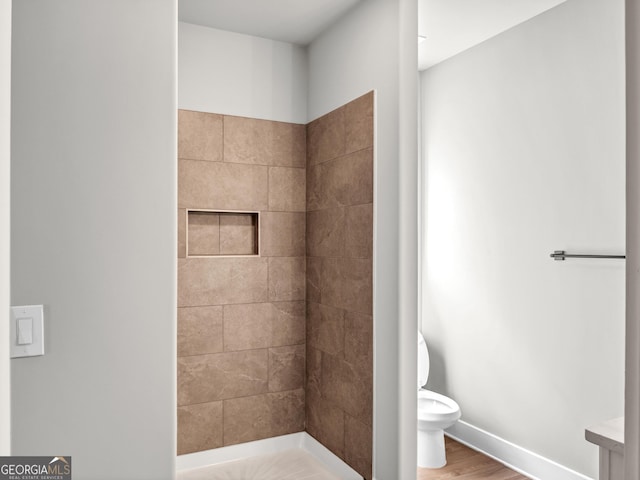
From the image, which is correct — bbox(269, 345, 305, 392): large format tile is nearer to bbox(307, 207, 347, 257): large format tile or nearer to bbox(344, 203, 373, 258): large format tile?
bbox(307, 207, 347, 257): large format tile

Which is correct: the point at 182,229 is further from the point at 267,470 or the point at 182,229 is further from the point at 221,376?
the point at 267,470

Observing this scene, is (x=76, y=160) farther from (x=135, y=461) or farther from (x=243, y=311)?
(x=243, y=311)

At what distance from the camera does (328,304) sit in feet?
8.89

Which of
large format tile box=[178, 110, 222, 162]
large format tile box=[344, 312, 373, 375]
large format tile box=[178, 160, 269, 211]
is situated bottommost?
large format tile box=[344, 312, 373, 375]

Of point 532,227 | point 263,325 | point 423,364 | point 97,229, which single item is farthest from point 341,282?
point 97,229

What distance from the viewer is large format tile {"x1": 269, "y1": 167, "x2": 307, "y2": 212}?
2.90 meters

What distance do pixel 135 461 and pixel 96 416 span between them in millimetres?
169

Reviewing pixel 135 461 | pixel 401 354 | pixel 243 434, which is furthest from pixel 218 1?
pixel 243 434

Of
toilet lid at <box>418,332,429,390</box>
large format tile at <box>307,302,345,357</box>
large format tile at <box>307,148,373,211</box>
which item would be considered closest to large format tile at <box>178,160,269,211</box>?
large format tile at <box>307,148,373,211</box>

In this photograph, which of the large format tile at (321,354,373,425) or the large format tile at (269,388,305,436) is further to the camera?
the large format tile at (269,388,305,436)

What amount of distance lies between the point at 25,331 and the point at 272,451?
204 centimetres

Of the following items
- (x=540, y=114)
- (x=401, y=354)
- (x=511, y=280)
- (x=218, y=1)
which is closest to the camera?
(x=401, y=354)

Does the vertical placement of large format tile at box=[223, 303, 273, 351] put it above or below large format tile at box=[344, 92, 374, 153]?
below
